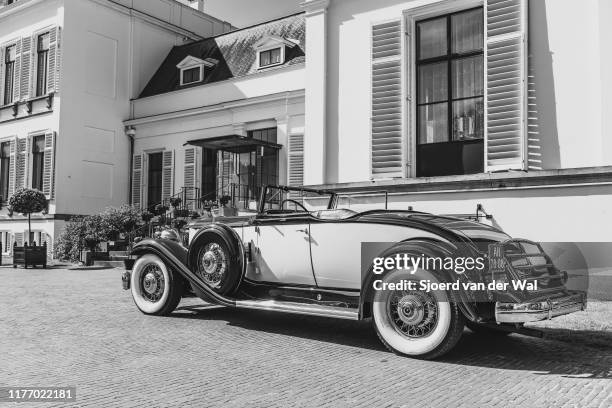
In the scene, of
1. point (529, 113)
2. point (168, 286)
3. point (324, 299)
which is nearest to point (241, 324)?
point (168, 286)

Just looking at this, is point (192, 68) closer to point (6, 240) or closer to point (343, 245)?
point (6, 240)

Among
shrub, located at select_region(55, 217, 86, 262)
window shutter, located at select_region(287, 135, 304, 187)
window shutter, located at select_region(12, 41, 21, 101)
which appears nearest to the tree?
shrub, located at select_region(55, 217, 86, 262)

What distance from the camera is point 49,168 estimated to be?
21.0 meters

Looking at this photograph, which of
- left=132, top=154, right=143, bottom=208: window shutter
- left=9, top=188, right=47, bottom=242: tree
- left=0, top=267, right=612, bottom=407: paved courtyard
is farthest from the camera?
left=132, top=154, right=143, bottom=208: window shutter

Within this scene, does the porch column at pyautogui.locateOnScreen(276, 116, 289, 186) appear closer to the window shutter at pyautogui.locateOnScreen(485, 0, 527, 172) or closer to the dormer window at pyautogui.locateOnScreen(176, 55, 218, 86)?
the dormer window at pyautogui.locateOnScreen(176, 55, 218, 86)

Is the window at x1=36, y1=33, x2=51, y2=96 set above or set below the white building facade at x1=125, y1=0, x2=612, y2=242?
above

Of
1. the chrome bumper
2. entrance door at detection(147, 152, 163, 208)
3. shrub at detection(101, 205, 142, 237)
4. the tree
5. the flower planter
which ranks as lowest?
the flower planter

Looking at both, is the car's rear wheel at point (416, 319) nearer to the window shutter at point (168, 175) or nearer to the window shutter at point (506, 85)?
the window shutter at point (506, 85)

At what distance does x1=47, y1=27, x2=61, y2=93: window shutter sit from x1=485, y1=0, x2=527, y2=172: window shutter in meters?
17.2

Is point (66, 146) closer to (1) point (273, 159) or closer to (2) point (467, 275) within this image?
(1) point (273, 159)

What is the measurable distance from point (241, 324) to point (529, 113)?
19.8ft

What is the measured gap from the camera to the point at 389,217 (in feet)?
16.9

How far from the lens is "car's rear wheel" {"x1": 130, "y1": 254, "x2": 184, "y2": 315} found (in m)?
6.88

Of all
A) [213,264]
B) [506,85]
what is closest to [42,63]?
[506,85]
